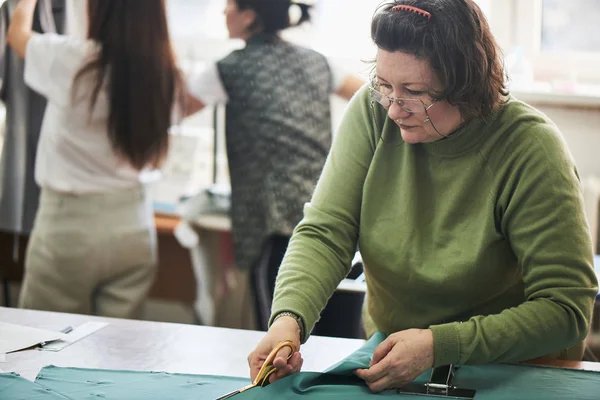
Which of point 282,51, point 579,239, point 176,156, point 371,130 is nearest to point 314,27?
point 282,51

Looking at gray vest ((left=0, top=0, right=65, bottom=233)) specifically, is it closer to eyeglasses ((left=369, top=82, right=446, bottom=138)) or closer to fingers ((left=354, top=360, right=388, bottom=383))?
eyeglasses ((left=369, top=82, right=446, bottom=138))

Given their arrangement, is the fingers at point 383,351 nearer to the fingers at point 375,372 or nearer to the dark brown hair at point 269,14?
the fingers at point 375,372

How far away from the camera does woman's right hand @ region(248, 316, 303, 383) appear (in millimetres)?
1227

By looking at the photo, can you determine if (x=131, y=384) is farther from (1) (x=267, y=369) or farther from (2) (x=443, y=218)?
(2) (x=443, y=218)

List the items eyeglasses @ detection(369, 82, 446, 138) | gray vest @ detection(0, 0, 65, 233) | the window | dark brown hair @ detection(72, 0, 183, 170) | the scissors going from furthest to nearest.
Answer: the window < gray vest @ detection(0, 0, 65, 233) < dark brown hair @ detection(72, 0, 183, 170) < eyeglasses @ detection(369, 82, 446, 138) < the scissors

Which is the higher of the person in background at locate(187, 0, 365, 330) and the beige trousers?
the person in background at locate(187, 0, 365, 330)

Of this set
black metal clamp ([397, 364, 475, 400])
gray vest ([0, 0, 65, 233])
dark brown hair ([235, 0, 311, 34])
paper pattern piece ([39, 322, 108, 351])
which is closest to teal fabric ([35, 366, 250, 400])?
paper pattern piece ([39, 322, 108, 351])

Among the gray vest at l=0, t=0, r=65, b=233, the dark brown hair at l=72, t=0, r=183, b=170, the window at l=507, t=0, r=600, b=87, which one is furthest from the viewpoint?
the window at l=507, t=0, r=600, b=87

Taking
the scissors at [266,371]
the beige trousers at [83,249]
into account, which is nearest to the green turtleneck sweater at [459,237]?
the scissors at [266,371]

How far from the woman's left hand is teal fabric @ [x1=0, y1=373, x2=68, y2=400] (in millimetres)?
452

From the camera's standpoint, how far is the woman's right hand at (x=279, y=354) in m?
1.23

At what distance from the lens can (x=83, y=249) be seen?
100.0 inches

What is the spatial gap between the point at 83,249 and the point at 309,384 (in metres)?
1.47

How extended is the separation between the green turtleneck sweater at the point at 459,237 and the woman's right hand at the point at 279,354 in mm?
45
